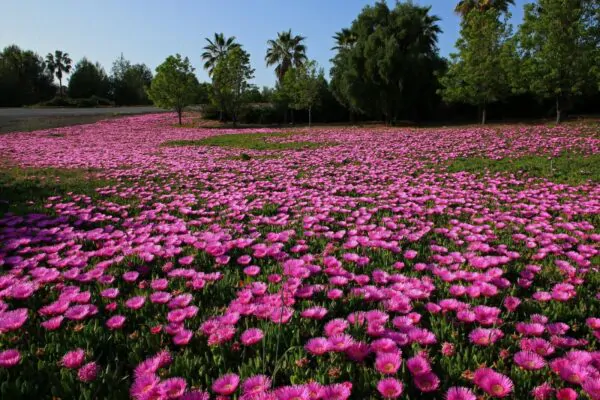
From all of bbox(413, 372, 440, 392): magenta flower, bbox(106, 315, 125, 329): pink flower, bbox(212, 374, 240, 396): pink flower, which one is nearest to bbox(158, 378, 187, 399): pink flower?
bbox(212, 374, 240, 396): pink flower

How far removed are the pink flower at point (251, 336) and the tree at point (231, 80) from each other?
2691 centimetres

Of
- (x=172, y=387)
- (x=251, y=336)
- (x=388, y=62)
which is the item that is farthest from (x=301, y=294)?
(x=388, y=62)

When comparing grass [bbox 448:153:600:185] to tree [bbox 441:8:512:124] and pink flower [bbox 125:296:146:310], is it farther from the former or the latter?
tree [bbox 441:8:512:124]

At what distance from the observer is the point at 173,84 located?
2827 cm

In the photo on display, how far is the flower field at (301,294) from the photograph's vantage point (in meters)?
1.71

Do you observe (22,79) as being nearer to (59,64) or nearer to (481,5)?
(59,64)

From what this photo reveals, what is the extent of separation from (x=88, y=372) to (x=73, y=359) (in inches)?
5.5

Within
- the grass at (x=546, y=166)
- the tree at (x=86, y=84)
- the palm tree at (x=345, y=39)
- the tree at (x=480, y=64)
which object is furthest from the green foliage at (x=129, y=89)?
the grass at (x=546, y=166)

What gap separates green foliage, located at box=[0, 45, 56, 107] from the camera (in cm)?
5450

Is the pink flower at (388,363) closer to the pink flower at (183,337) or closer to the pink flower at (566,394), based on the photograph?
the pink flower at (566,394)

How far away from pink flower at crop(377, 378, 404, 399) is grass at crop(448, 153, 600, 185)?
6.44 m

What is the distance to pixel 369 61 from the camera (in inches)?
Result: 986

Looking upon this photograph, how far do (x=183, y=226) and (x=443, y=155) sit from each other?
769 centimetres

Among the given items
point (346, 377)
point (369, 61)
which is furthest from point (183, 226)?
point (369, 61)
